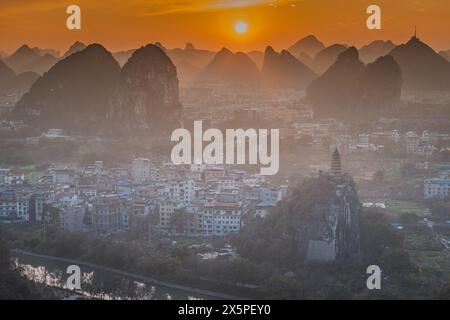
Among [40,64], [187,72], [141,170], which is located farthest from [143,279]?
[187,72]

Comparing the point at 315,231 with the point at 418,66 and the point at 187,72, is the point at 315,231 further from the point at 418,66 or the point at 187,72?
the point at 187,72

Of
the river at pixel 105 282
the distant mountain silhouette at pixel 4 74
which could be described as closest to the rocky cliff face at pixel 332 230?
the river at pixel 105 282

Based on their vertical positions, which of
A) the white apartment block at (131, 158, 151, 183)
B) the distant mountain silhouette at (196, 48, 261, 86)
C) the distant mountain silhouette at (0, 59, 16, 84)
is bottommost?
the white apartment block at (131, 158, 151, 183)

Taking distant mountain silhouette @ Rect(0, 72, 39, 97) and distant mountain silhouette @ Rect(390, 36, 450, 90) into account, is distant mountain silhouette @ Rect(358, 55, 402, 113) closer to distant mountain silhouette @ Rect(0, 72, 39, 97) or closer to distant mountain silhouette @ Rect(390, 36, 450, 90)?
distant mountain silhouette @ Rect(390, 36, 450, 90)

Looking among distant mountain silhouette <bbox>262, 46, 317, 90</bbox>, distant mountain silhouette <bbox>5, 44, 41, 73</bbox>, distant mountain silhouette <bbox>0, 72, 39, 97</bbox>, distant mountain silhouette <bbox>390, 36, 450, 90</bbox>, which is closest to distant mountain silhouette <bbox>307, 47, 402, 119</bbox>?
distant mountain silhouette <bbox>390, 36, 450, 90</bbox>

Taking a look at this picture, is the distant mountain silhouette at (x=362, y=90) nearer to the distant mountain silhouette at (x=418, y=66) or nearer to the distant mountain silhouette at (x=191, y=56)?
the distant mountain silhouette at (x=418, y=66)

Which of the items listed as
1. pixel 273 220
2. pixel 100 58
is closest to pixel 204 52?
pixel 100 58
